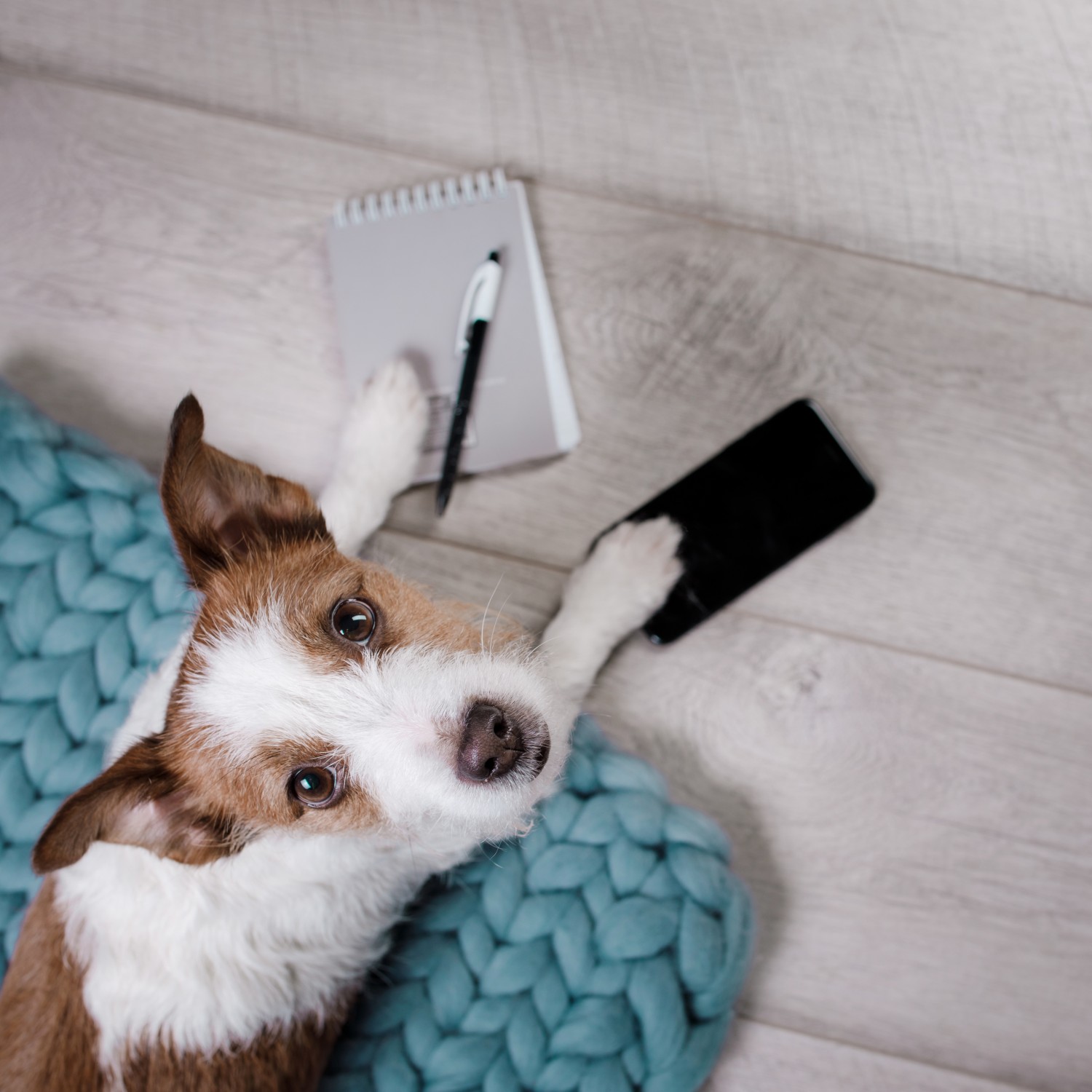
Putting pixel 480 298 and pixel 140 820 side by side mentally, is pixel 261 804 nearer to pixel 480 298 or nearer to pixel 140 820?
pixel 140 820

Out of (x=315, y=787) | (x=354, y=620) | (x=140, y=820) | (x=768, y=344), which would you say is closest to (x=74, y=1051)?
(x=140, y=820)

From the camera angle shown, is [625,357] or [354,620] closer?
[354,620]

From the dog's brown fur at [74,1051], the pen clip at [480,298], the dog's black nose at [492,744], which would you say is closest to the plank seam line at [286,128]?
the pen clip at [480,298]

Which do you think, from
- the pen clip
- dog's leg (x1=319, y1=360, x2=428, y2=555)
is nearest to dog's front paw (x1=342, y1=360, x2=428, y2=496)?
dog's leg (x1=319, y1=360, x2=428, y2=555)

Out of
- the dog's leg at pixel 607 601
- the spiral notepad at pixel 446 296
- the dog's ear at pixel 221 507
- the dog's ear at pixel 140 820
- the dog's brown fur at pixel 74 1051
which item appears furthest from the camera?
the spiral notepad at pixel 446 296

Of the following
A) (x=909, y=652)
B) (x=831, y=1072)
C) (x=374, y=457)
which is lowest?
(x=831, y=1072)

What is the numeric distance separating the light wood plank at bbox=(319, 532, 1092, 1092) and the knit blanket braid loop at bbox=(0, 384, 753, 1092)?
14 cm

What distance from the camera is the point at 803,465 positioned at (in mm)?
1340

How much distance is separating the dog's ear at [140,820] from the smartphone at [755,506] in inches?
27.3

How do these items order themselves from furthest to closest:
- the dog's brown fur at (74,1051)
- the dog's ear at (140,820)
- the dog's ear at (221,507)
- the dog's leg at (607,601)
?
the dog's leg at (607,601) → the dog's brown fur at (74,1051) → the dog's ear at (221,507) → the dog's ear at (140,820)

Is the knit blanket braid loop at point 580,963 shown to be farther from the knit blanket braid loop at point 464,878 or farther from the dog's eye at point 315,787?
the dog's eye at point 315,787

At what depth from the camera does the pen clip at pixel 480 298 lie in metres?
1.35

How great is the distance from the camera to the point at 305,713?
2.96 feet

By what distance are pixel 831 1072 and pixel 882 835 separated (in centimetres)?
37
